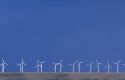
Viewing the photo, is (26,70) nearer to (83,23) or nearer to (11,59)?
(11,59)

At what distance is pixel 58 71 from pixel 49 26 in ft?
3.12

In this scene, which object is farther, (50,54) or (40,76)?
(50,54)

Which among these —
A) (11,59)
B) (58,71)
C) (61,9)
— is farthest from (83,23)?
(11,59)

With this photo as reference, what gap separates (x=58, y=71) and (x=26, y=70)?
25.1 inches

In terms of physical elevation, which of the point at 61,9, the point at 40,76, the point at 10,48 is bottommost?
the point at 40,76

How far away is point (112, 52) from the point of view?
8.30 meters

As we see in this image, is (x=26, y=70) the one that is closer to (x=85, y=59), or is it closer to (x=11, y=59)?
(x=11, y=59)

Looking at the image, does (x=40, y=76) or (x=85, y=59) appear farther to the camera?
(x=85, y=59)

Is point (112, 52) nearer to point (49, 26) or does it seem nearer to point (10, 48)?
point (49, 26)

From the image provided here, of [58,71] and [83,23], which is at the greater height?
[83,23]

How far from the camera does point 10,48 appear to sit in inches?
328

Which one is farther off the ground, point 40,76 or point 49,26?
point 49,26

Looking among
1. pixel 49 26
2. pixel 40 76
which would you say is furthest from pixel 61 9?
pixel 40 76

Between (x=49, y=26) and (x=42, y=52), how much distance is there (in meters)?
0.56
